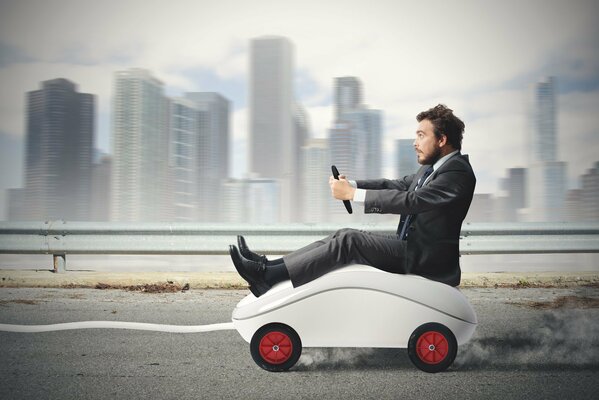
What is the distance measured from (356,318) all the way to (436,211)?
70 cm

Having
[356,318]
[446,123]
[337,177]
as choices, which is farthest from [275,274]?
[446,123]

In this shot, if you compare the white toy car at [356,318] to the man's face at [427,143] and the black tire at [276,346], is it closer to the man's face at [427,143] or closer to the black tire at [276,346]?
the black tire at [276,346]

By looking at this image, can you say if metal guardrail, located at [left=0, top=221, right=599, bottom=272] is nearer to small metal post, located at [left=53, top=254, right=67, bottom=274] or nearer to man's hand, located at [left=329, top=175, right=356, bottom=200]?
small metal post, located at [left=53, top=254, right=67, bottom=274]

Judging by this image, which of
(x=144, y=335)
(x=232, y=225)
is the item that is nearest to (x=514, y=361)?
(x=144, y=335)

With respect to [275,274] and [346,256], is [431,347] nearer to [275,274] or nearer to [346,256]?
[346,256]

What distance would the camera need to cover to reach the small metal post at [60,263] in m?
5.89

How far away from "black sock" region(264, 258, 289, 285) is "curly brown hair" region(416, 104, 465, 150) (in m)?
1.12

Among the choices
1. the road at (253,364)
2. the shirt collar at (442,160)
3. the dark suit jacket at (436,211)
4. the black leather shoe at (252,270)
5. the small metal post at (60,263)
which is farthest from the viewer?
the small metal post at (60,263)

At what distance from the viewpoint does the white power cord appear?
3.67 meters

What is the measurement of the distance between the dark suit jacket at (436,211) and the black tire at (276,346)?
27.8 inches

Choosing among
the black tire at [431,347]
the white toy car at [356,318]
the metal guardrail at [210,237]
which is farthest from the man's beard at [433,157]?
the metal guardrail at [210,237]

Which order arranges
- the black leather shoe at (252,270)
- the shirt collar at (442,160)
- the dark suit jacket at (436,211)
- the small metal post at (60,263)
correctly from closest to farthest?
1. the dark suit jacket at (436,211)
2. the black leather shoe at (252,270)
3. the shirt collar at (442,160)
4. the small metal post at (60,263)

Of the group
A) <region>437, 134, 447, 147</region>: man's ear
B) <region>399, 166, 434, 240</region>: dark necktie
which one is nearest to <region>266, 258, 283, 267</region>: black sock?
<region>399, 166, 434, 240</region>: dark necktie

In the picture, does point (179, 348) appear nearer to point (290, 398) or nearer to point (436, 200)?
point (290, 398)
